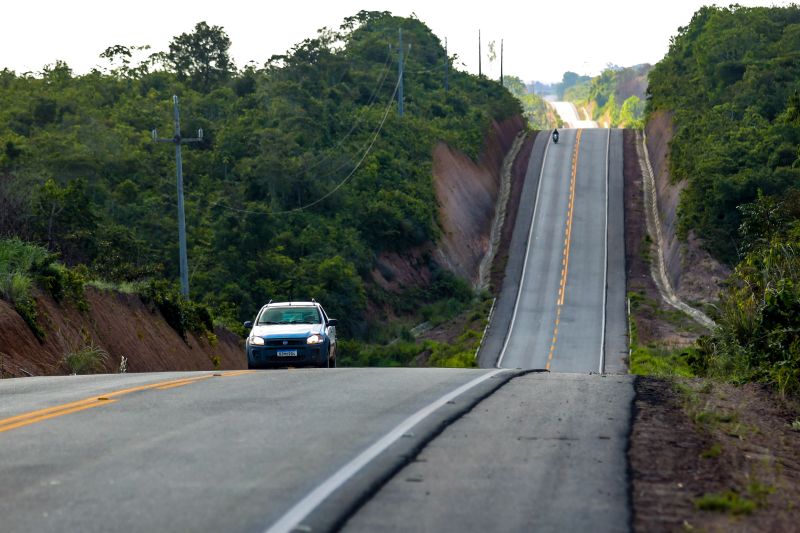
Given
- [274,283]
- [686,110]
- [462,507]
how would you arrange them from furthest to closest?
[686,110]
[274,283]
[462,507]

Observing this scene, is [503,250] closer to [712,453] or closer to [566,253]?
[566,253]

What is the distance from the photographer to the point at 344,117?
81938 mm

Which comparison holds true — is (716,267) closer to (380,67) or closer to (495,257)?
(495,257)

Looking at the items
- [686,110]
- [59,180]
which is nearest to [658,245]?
[686,110]

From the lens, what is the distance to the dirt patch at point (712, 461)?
7355 mm

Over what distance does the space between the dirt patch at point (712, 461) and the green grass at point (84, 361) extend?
43.1 ft

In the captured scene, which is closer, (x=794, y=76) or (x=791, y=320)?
(x=791, y=320)

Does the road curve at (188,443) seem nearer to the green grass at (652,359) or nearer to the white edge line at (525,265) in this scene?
the green grass at (652,359)

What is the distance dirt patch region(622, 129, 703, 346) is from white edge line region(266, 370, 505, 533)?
135 feet

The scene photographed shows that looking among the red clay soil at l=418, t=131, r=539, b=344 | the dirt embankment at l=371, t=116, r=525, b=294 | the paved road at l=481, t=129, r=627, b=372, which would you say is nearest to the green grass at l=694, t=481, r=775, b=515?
the paved road at l=481, t=129, r=627, b=372

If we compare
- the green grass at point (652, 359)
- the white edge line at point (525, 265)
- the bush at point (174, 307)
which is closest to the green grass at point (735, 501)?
the bush at point (174, 307)

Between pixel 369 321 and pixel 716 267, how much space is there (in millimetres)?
19441

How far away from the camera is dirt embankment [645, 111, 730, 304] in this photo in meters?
61.2

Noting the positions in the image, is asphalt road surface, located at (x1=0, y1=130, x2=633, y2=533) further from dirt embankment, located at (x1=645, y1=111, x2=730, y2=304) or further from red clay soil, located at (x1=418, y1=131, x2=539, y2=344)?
dirt embankment, located at (x1=645, y1=111, x2=730, y2=304)
